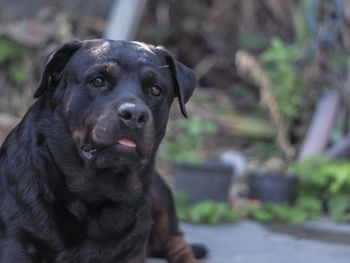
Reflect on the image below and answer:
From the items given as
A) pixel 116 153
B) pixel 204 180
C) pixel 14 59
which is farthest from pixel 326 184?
pixel 14 59

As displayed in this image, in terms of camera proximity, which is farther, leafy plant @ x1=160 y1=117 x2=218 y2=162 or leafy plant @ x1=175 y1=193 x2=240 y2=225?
leafy plant @ x1=160 y1=117 x2=218 y2=162

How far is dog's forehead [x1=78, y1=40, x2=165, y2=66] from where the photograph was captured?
296 centimetres

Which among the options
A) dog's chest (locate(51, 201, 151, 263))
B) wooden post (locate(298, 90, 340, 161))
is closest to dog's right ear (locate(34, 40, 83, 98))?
dog's chest (locate(51, 201, 151, 263))

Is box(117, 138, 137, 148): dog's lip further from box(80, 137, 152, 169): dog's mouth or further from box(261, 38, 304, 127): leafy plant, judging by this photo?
box(261, 38, 304, 127): leafy plant

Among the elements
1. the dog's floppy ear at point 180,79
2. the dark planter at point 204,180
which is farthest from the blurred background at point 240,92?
the dog's floppy ear at point 180,79

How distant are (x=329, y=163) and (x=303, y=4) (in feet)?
5.81

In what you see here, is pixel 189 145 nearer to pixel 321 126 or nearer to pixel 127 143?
pixel 321 126

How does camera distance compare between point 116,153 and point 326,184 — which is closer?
point 116,153

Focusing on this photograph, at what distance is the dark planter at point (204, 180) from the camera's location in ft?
17.1

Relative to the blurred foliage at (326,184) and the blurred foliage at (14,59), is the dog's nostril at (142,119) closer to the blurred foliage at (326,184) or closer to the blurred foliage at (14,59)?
the blurred foliage at (326,184)

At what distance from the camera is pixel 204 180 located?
17.2 feet

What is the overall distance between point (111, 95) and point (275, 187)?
2915 mm

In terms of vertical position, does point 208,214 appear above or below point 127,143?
below

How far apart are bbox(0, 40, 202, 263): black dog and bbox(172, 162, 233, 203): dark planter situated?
2.08 meters
